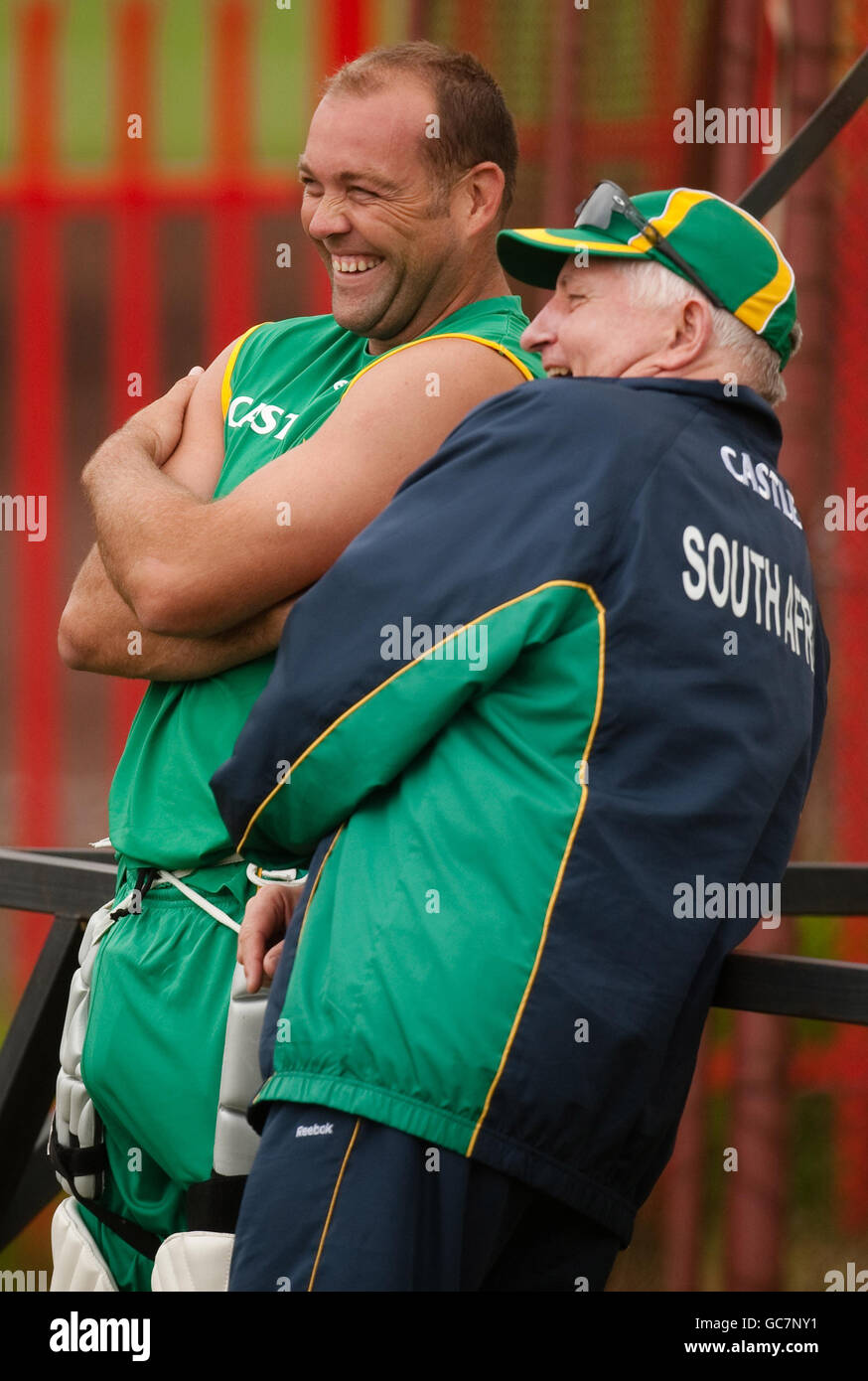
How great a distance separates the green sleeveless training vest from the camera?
65.5 inches

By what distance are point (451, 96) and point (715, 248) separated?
47cm

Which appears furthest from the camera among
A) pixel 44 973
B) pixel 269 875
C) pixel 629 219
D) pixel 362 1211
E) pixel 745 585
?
pixel 44 973

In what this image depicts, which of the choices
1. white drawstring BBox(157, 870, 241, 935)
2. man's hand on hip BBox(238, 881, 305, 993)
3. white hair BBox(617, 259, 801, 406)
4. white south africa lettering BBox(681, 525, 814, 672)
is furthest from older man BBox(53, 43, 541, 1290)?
white south africa lettering BBox(681, 525, 814, 672)

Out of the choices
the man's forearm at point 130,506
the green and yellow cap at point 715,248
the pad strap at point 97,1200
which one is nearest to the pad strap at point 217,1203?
the pad strap at point 97,1200

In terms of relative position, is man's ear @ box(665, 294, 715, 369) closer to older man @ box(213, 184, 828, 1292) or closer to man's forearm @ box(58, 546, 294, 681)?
older man @ box(213, 184, 828, 1292)

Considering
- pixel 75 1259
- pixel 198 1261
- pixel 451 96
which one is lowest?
pixel 75 1259

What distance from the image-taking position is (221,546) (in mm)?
1584

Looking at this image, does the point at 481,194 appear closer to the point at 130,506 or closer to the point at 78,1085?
the point at 130,506

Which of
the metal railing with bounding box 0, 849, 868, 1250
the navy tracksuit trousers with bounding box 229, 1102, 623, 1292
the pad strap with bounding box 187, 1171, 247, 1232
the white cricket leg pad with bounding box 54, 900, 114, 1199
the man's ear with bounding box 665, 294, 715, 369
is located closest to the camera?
the navy tracksuit trousers with bounding box 229, 1102, 623, 1292

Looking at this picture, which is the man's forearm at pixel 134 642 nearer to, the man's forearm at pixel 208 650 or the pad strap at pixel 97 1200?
the man's forearm at pixel 208 650

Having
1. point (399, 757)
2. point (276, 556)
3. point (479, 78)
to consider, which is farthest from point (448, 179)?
point (399, 757)

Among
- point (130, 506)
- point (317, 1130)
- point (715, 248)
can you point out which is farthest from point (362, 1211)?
point (715, 248)
